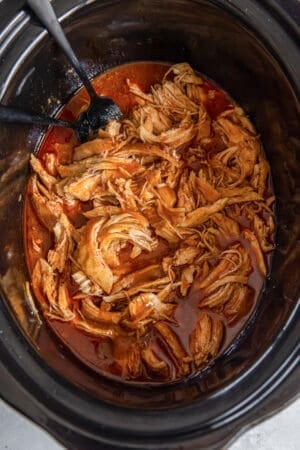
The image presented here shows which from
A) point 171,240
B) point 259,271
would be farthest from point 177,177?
point 259,271

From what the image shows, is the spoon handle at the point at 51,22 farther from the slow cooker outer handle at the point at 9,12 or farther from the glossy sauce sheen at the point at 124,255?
the glossy sauce sheen at the point at 124,255

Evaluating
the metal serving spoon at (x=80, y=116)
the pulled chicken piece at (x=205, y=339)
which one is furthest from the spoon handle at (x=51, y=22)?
the pulled chicken piece at (x=205, y=339)

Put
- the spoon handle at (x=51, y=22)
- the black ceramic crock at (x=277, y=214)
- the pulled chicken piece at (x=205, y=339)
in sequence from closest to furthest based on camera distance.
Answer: the black ceramic crock at (x=277, y=214) → the spoon handle at (x=51, y=22) → the pulled chicken piece at (x=205, y=339)

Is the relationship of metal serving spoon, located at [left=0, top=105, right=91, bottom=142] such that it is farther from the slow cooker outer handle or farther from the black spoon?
the slow cooker outer handle

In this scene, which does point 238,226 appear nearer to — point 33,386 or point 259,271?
point 259,271

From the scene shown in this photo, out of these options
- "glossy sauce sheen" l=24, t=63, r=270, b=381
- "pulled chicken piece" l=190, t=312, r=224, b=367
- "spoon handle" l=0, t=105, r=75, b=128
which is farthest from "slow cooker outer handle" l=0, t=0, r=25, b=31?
"pulled chicken piece" l=190, t=312, r=224, b=367
